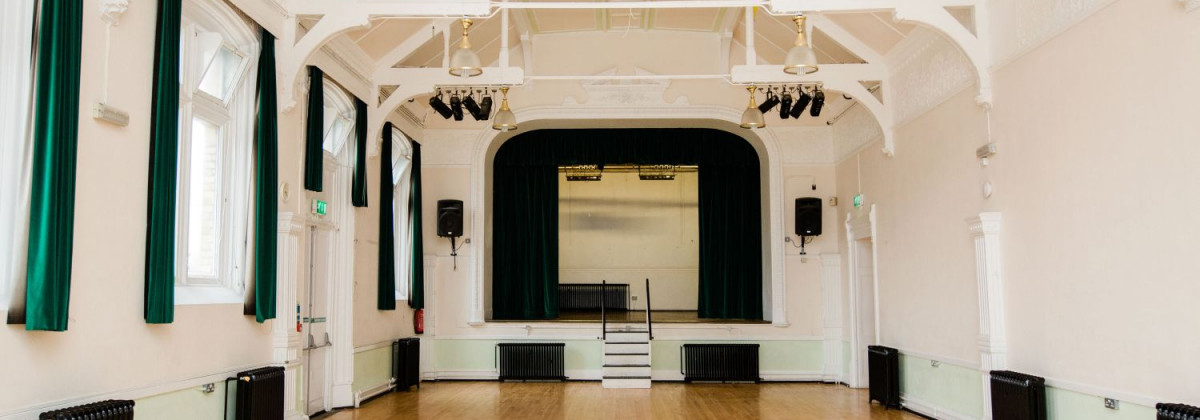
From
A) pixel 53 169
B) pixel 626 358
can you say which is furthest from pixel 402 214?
pixel 53 169

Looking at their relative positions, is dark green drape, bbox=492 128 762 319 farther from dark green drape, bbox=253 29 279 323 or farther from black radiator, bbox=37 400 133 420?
black radiator, bbox=37 400 133 420

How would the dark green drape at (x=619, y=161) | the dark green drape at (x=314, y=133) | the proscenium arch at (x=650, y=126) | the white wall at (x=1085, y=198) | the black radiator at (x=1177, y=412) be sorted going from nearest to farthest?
the black radiator at (x=1177, y=412), the white wall at (x=1085, y=198), the dark green drape at (x=314, y=133), the proscenium arch at (x=650, y=126), the dark green drape at (x=619, y=161)

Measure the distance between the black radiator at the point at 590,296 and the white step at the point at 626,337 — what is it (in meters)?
5.66

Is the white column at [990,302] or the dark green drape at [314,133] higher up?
the dark green drape at [314,133]

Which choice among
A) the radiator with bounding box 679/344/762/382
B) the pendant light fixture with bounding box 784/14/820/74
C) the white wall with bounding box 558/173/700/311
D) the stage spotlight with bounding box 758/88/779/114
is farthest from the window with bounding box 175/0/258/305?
the white wall with bounding box 558/173/700/311

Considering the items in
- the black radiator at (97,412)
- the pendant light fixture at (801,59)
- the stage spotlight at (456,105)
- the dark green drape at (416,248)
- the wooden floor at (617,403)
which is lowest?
the wooden floor at (617,403)

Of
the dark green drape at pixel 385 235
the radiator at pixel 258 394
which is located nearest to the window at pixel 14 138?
the radiator at pixel 258 394

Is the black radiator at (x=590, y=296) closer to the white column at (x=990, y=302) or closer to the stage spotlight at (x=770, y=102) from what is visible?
the stage spotlight at (x=770, y=102)

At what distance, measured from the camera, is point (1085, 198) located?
6164 mm

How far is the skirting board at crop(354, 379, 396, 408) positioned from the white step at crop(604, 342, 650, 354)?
314 cm

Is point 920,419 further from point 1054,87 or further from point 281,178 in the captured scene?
point 281,178

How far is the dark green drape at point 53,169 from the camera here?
4.63 meters

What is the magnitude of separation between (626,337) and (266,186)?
269 inches

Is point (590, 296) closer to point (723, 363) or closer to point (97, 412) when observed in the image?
point (723, 363)
